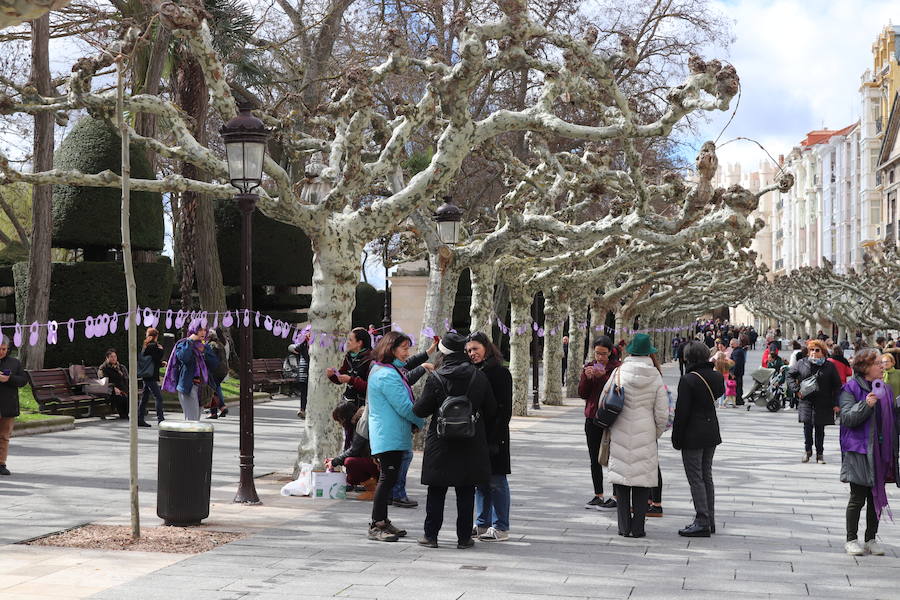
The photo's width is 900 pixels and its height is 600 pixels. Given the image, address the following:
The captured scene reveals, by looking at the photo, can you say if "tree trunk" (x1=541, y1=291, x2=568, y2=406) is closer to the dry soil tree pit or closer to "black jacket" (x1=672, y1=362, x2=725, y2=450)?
"black jacket" (x1=672, y1=362, x2=725, y2=450)

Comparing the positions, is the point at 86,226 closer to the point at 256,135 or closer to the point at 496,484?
the point at 256,135

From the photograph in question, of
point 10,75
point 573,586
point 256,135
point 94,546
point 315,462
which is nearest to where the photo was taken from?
point 573,586

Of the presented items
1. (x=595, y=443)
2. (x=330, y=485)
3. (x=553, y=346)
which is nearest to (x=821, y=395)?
(x=595, y=443)

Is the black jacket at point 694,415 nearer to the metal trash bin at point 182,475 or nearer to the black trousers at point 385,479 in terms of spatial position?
the black trousers at point 385,479

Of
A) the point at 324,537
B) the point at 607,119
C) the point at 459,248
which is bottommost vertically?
the point at 324,537

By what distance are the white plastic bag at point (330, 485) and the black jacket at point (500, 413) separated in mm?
2656

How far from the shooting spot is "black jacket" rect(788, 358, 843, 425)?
14148 mm

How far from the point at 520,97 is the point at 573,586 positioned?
20683 millimetres

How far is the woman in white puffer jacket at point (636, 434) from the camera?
891 centimetres

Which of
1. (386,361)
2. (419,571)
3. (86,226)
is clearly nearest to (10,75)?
(86,226)

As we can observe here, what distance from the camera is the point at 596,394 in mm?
10703

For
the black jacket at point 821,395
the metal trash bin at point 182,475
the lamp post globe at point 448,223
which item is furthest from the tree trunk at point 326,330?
the black jacket at point 821,395

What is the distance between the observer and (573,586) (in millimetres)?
7129

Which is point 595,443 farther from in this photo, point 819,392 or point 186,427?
point 819,392
